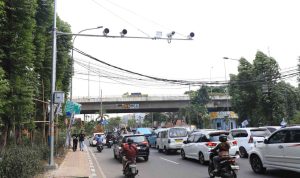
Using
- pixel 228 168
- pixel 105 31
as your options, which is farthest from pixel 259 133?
pixel 105 31

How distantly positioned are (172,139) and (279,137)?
1216 cm

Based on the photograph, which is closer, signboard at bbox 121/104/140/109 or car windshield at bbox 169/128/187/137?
car windshield at bbox 169/128/187/137

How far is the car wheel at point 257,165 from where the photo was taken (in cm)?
1318

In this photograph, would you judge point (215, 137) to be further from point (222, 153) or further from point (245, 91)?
point (245, 91)

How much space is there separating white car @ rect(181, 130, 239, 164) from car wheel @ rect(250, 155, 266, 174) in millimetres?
2403

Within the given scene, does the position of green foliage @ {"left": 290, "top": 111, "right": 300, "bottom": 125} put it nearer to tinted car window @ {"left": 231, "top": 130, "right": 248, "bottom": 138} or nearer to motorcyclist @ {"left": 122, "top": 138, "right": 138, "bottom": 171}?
tinted car window @ {"left": 231, "top": 130, "right": 248, "bottom": 138}

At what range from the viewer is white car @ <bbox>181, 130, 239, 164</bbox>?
16297 millimetres

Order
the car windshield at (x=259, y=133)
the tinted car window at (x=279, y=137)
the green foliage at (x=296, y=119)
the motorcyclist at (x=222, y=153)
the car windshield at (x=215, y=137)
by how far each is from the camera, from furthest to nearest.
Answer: the green foliage at (x=296, y=119)
the car windshield at (x=259, y=133)
the car windshield at (x=215, y=137)
the tinted car window at (x=279, y=137)
the motorcyclist at (x=222, y=153)

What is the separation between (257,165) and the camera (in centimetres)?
1344

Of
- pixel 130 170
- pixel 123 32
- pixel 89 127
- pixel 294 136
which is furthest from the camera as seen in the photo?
pixel 89 127

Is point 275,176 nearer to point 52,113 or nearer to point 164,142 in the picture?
point 52,113

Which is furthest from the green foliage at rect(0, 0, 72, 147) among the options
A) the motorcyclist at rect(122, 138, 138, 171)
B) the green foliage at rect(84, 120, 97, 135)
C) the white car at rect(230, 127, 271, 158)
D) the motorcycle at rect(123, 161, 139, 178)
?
the green foliage at rect(84, 120, 97, 135)

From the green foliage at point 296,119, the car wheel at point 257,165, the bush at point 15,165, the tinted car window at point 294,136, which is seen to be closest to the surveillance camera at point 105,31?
the bush at point 15,165

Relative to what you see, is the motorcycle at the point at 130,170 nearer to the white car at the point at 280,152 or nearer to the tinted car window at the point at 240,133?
the white car at the point at 280,152
